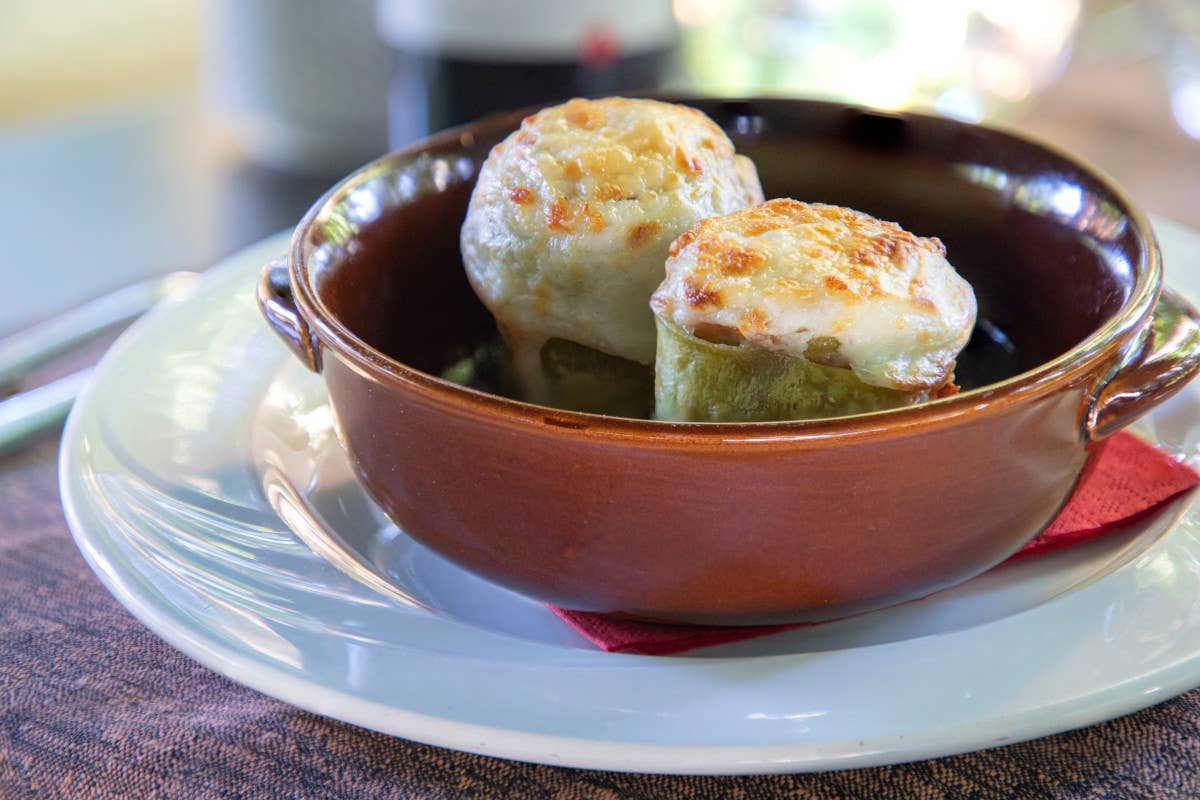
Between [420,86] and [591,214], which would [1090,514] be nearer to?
[591,214]

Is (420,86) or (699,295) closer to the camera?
(699,295)

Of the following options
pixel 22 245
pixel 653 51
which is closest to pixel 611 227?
pixel 653 51

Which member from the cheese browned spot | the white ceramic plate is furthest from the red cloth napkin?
the cheese browned spot

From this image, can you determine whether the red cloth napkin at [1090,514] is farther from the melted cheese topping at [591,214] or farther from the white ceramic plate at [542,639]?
the melted cheese topping at [591,214]

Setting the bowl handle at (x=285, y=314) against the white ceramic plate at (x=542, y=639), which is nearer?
the white ceramic plate at (x=542, y=639)

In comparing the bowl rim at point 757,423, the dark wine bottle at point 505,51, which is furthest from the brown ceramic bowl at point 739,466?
the dark wine bottle at point 505,51

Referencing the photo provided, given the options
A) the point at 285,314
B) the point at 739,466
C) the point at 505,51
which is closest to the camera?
the point at 739,466

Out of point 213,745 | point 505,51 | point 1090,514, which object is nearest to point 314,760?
point 213,745
